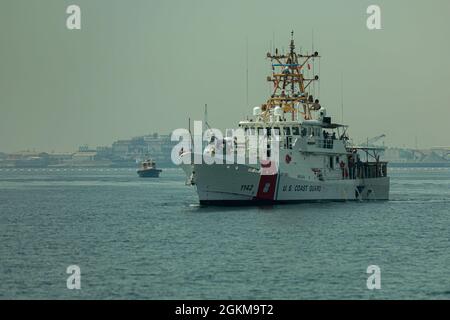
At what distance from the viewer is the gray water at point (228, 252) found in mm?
34500

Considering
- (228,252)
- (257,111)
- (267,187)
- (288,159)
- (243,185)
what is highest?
(257,111)

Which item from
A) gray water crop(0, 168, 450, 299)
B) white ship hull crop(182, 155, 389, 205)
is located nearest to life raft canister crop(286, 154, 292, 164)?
white ship hull crop(182, 155, 389, 205)

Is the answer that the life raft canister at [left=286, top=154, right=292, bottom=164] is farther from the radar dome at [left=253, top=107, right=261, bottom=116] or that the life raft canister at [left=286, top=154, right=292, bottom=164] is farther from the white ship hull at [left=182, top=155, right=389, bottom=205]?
the radar dome at [left=253, top=107, right=261, bottom=116]

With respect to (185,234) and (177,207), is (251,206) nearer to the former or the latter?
(177,207)

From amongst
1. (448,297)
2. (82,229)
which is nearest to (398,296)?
(448,297)

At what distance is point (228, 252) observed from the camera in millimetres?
43312

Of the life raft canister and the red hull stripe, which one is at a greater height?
the life raft canister

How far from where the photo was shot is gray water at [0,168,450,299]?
34.5 m

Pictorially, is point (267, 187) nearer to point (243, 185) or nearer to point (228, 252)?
point (243, 185)

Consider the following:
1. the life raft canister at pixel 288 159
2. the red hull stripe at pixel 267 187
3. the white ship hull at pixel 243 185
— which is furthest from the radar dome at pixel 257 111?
the red hull stripe at pixel 267 187

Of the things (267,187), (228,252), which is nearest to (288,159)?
(267,187)

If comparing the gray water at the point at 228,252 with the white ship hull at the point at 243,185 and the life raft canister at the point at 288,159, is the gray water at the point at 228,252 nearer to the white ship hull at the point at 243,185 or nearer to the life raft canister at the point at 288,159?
the white ship hull at the point at 243,185
